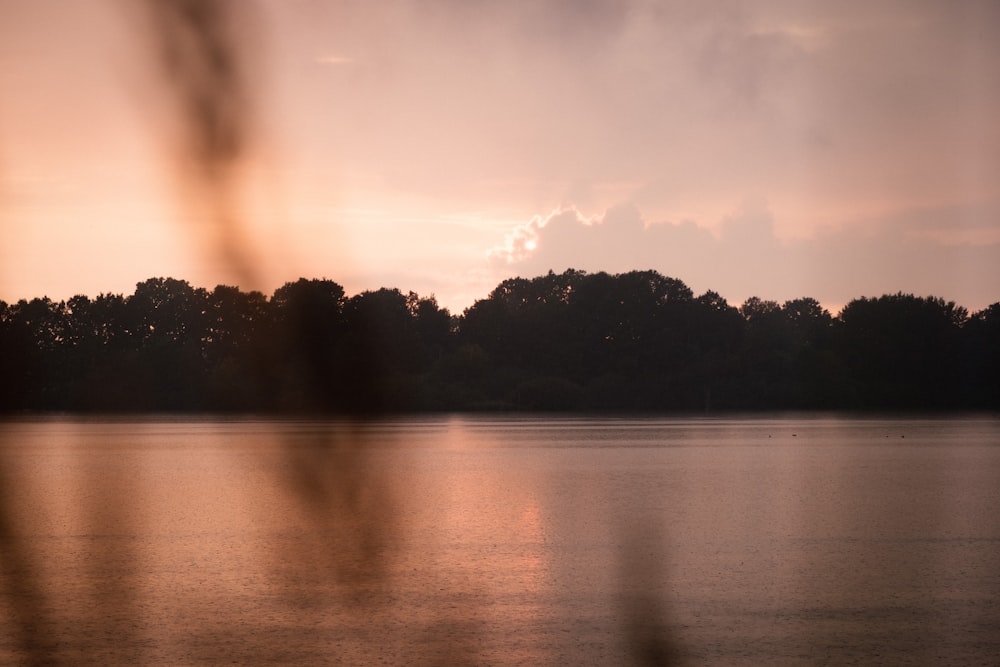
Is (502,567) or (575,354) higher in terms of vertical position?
(575,354)

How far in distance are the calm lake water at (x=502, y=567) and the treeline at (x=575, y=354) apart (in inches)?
2659

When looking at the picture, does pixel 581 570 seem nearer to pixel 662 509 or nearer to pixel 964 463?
pixel 662 509

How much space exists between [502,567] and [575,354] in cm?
10299

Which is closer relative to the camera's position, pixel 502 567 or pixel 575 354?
pixel 502 567

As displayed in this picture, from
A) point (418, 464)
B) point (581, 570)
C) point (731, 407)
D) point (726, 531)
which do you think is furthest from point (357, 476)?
point (731, 407)

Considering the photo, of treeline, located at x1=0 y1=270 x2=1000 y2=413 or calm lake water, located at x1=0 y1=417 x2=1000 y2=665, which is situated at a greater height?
treeline, located at x1=0 y1=270 x2=1000 y2=413

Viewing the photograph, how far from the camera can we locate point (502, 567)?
1270 centimetres

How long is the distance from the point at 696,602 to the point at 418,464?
Result: 20.6 metres

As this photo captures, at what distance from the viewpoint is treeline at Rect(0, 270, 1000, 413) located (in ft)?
330

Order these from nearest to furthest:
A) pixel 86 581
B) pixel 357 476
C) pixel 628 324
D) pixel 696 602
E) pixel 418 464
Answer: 1. pixel 696 602
2. pixel 86 581
3. pixel 357 476
4. pixel 418 464
5. pixel 628 324

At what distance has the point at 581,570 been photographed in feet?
41.0

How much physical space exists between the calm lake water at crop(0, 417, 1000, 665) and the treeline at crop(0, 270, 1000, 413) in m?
67.5

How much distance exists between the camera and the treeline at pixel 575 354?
10044 cm

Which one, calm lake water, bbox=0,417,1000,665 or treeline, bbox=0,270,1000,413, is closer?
calm lake water, bbox=0,417,1000,665
